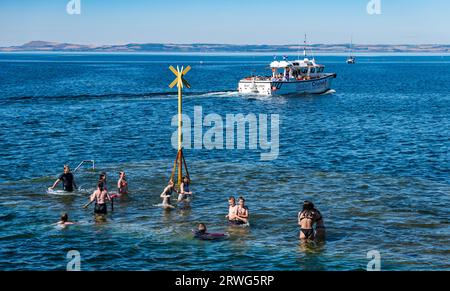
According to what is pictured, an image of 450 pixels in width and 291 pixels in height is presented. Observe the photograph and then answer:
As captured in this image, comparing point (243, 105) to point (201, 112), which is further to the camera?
point (243, 105)

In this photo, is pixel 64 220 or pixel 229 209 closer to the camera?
pixel 64 220

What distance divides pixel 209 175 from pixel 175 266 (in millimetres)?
17903

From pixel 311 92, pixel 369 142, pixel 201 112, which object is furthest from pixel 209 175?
pixel 311 92

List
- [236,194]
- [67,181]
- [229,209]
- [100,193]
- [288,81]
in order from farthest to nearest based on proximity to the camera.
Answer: [288,81], [236,194], [67,181], [100,193], [229,209]

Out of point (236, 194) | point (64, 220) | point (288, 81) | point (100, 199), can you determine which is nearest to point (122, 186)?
point (100, 199)

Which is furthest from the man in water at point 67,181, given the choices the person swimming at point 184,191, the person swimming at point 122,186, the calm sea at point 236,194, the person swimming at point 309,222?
the person swimming at point 309,222

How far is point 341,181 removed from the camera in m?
38.5

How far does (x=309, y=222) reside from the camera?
24938 mm

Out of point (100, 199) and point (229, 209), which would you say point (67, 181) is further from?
point (229, 209)

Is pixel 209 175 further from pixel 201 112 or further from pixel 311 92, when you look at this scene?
pixel 311 92

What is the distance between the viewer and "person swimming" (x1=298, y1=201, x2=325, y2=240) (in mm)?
24875

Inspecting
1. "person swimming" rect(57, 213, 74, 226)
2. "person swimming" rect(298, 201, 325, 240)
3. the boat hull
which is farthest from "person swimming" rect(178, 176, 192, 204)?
the boat hull
